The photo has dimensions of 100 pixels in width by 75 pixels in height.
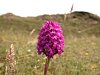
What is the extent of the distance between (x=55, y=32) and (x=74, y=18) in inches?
2406

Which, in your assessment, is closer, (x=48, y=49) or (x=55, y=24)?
(x=48, y=49)

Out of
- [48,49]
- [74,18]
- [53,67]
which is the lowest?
[74,18]

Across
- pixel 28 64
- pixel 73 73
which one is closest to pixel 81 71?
pixel 73 73

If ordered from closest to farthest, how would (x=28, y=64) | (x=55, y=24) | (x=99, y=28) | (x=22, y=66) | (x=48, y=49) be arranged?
(x=48, y=49), (x=55, y=24), (x=22, y=66), (x=28, y=64), (x=99, y=28)

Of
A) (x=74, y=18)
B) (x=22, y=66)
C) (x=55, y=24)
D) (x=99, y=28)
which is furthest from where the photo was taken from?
(x=74, y=18)

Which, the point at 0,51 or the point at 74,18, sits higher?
the point at 0,51

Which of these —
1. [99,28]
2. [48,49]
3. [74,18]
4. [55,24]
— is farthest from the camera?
[74,18]

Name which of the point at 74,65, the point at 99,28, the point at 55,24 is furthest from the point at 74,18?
the point at 55,24

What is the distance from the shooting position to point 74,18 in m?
66.2

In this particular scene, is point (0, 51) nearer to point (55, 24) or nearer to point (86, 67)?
point (86, 67)

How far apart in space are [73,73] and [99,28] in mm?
42118

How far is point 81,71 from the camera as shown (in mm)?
11273

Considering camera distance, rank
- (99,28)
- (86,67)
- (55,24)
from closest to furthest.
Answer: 1. (55,24)
2. (86,67)
3. (99,28)

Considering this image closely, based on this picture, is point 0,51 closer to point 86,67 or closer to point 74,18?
point 86,67
